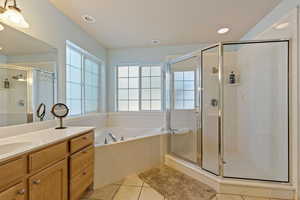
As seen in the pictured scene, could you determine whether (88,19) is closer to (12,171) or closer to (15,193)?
(12,171)

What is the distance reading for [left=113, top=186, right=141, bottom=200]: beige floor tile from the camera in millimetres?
1865

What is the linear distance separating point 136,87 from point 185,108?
1.34 m

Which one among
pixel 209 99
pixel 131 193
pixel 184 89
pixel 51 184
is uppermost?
pixel 184 89

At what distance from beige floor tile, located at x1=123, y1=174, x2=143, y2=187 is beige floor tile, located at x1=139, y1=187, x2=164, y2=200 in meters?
0.16

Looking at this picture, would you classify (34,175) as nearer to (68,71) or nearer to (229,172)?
(68,71)

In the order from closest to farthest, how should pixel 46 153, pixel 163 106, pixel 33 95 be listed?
pixel 46 153
pixel 33 95
pixel 163 106

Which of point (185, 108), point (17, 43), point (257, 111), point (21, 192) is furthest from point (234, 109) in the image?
point (17, 43)

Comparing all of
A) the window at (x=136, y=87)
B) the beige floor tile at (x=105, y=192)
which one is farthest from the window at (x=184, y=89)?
the beige floor tile at (x=105, y=192)

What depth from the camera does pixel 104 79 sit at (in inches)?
147

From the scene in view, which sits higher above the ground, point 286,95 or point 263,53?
point 263,53

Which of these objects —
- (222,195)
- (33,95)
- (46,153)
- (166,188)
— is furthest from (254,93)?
(33,95)

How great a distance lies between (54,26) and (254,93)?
10.4ft

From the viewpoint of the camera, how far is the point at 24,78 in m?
1.69

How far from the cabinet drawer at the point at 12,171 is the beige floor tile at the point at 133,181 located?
1.38m
